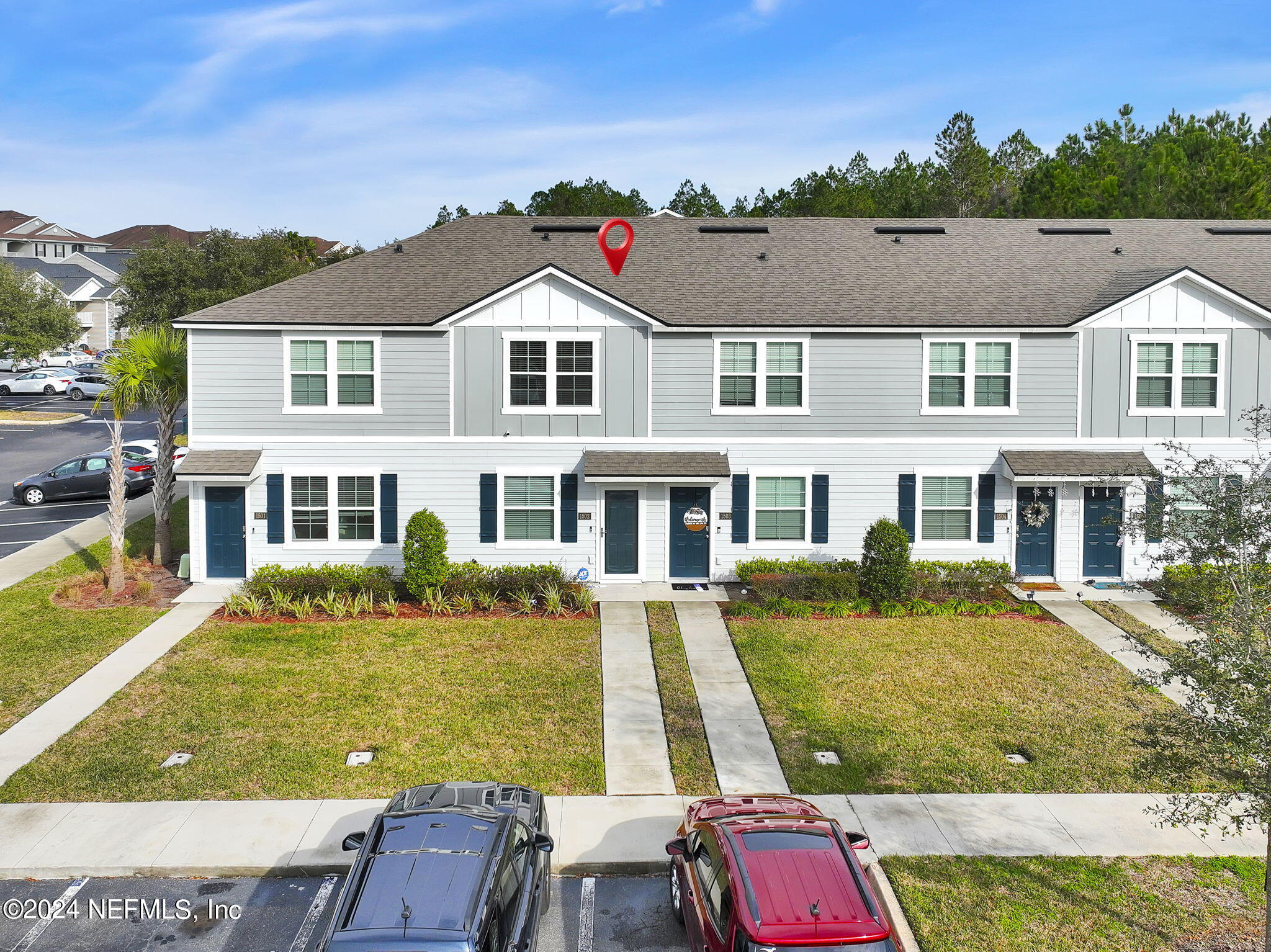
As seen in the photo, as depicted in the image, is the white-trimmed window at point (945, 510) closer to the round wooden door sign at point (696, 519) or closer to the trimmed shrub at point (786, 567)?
the trimmed shrub at point (786, 567)

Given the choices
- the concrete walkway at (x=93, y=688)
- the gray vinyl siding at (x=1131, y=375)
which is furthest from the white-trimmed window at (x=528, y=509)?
the gray vinyl siding at (x=1131, y=375)

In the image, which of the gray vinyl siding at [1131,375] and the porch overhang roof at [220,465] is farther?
the gray vinyl siding at [1131,375]

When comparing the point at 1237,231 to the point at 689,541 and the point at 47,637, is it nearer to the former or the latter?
the point at 689,541

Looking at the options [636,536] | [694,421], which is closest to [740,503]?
[694,421]

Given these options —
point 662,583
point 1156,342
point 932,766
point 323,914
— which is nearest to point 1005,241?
point 1156,342

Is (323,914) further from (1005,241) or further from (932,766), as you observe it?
(1005,241)
